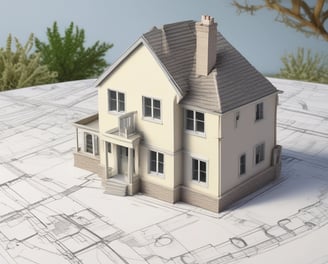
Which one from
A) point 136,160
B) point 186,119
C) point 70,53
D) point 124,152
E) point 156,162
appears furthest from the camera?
point 70,53

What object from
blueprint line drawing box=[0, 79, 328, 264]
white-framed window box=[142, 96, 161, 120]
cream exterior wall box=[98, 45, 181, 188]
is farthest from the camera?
white-framed window box=[142, 96, 161, 120]

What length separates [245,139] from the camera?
56.7 ft

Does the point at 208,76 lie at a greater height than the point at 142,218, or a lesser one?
greater

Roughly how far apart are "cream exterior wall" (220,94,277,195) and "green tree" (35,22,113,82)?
68.8ft

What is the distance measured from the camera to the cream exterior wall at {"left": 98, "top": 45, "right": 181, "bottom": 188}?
655 inches

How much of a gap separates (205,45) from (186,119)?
6.39 feet

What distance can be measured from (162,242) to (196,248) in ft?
2.76

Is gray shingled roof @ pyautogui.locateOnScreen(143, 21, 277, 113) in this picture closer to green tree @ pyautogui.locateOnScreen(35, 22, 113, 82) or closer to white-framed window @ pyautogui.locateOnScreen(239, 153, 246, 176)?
white-framed window @ pyautogui.locateOnScreen(239, 153, 246, 176)

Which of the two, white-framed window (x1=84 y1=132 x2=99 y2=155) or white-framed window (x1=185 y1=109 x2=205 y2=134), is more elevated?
white-framed window (x1=185 y1=109 x2=205 y2=134)

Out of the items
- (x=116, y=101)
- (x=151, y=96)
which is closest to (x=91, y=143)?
(x=116, y=101)

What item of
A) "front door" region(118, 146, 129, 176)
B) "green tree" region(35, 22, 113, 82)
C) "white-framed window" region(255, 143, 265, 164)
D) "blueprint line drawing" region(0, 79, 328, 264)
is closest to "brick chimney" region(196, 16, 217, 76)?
"white-framed window" region(255, 143, 265, 164)

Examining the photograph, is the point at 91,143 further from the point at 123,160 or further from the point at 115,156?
the point at 123,160

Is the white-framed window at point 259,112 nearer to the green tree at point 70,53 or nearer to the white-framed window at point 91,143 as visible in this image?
the white-framed window at point 91,143

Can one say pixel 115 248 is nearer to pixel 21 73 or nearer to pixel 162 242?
pixel 162 242
